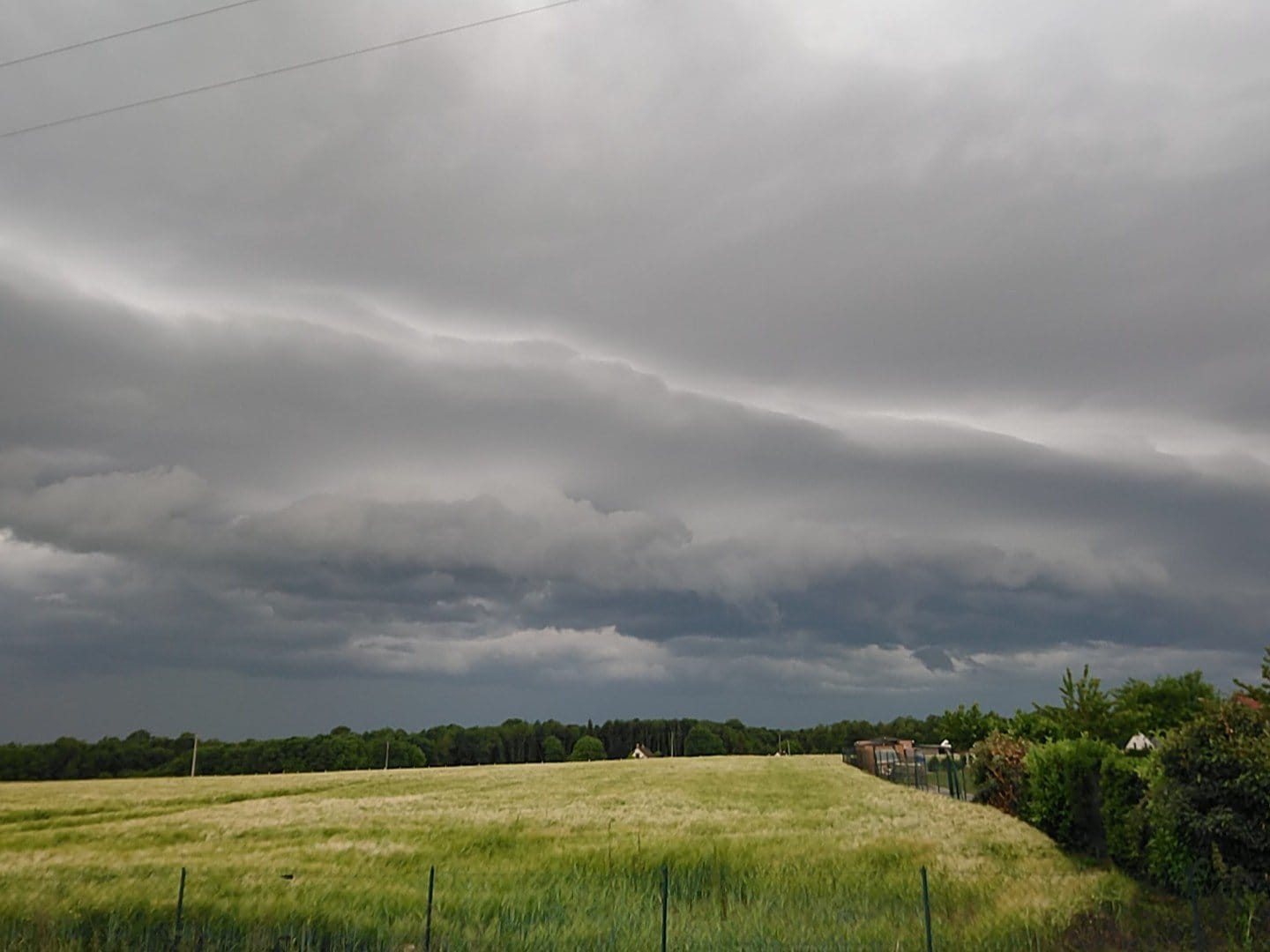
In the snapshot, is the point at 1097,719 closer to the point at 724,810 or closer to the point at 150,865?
the point at 724,810

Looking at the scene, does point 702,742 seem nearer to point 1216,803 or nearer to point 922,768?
point 922,768

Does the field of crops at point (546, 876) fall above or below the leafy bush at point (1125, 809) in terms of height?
below

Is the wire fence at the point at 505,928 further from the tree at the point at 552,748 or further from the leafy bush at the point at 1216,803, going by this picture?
the tree at the point at 552,748

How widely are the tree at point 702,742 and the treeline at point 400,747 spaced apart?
0.58ft

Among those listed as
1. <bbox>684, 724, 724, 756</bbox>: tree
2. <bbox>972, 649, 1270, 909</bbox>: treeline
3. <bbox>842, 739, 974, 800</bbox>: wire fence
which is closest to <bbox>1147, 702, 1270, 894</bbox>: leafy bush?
<bbox>972, 649, 1270, 909</bbox>: treeline

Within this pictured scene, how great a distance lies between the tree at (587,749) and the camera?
173050 mm

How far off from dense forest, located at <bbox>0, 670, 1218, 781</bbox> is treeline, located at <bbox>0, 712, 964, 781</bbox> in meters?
0.16

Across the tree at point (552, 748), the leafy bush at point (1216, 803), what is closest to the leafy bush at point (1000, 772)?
the leafy bush at point (1216, 803)

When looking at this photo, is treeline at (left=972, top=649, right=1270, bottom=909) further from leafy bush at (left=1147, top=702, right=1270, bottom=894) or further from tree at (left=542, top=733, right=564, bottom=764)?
tree at (left=542, top=733, right=564, bottom=764)

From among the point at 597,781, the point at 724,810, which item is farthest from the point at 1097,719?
the point at 597,781

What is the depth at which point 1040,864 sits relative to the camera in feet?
85.3

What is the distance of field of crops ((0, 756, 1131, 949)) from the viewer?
20.2m

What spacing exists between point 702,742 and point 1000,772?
15888 centimetres

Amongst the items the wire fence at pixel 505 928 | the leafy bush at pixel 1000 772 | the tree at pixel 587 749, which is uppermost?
the leafy bush at pixel 1000 772
